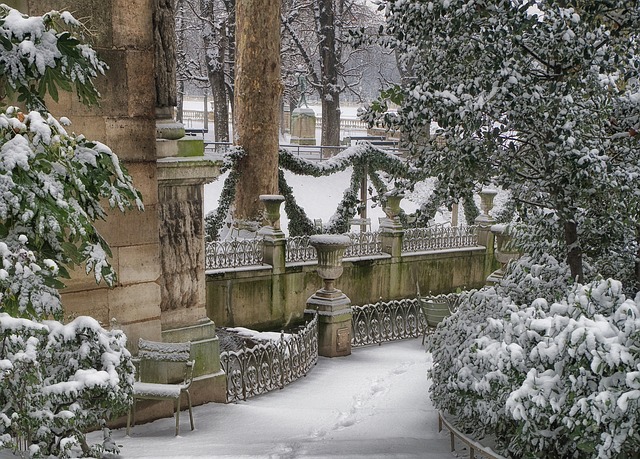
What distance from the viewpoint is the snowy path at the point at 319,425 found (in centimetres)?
596

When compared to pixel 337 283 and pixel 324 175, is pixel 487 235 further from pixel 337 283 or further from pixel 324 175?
pixel 337 283

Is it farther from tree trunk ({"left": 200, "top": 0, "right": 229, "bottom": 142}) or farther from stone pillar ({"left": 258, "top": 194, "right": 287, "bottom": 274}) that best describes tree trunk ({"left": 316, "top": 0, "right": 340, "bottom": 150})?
stone pillar ({"left": 258, "top": 194, "right": 287, "bottom": 274})

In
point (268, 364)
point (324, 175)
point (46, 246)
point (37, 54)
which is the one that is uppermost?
point (37, 54)

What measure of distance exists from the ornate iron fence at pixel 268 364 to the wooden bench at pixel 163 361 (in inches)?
40.7

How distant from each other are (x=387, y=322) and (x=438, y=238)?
337 cm

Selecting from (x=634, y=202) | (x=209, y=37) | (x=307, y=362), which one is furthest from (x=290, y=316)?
(x=209, y=37)

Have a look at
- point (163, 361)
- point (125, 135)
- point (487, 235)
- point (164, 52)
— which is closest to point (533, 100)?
point (164, 52)

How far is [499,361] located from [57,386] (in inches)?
108

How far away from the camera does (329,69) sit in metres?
25.1

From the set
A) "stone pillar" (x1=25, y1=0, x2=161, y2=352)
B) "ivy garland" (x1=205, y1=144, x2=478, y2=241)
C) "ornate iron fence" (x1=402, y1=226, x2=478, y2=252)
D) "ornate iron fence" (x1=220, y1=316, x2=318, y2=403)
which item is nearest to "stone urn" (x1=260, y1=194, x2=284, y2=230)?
"ivy garland" (x1=205, y1=144, x2=478, y2=241)

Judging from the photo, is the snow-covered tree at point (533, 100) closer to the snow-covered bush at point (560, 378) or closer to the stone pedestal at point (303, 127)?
the snow-covered bush at point (560, 378)

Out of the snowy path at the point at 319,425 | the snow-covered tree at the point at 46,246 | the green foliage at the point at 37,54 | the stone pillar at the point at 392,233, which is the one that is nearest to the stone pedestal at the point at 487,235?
the stone pillar at the point at 392,233

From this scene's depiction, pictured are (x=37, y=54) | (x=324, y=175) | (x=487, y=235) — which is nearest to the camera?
(x=37, y=54)

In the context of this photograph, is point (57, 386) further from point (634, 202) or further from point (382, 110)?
point (634, 202)
